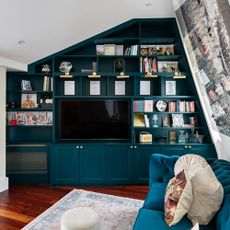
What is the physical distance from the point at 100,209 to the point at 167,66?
265cm

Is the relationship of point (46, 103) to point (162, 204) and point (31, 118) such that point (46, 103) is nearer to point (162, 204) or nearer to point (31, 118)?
point (31, 118)

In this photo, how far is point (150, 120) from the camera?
391 centimetres

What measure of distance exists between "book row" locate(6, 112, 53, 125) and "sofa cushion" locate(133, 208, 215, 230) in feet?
8.55

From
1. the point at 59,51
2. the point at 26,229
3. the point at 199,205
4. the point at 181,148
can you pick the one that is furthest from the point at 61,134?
the point at 199,205

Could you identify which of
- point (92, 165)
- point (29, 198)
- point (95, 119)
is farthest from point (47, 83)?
point (29, 198)

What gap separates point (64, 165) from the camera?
12.0 ft

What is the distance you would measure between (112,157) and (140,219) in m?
1.95

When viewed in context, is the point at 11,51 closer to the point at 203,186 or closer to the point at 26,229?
the point at 26,229

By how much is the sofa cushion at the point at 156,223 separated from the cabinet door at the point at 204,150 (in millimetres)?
2011

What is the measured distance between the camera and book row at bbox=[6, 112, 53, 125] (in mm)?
3781

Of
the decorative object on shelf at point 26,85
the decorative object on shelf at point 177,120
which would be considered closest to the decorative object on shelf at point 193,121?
the decorative object on shelf at point 177,120

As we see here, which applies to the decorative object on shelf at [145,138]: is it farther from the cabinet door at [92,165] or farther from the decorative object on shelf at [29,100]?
the decorative object on shelf at [29,100]

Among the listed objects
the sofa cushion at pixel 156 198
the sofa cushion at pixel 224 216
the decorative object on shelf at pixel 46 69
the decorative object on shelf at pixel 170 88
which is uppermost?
the decorative object on shelf at pixel 46 69

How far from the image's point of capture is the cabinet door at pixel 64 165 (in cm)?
363
